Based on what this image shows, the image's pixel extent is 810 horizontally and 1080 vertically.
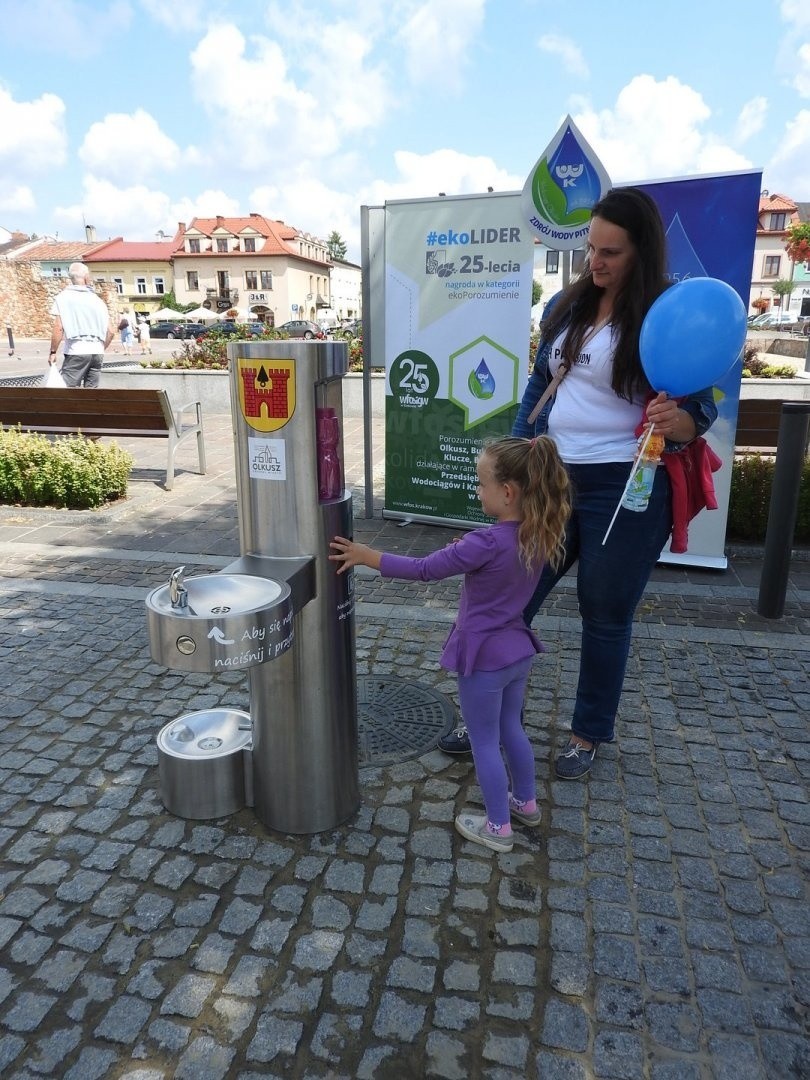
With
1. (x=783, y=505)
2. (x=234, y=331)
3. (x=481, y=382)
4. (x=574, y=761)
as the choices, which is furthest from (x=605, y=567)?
(x=234, y=331)

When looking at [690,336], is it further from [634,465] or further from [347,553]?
[347,553]

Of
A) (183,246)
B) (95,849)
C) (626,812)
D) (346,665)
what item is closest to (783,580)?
(626,812)

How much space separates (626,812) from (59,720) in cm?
237

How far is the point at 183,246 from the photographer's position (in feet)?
275

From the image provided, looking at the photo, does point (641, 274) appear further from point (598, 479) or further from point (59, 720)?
point (59, 720)

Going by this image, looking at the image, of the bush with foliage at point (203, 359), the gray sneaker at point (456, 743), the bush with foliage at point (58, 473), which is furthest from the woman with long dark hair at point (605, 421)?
the bush with foliage at point (203, 359)

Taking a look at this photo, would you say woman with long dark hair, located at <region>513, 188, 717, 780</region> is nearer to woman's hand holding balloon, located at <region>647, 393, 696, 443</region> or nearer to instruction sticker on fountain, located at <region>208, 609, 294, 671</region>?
woman's hand holding balloon, located at <region>647, 393, 696, 443</region>

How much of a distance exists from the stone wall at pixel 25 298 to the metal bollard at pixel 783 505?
1792 inches

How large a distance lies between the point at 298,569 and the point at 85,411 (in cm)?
631

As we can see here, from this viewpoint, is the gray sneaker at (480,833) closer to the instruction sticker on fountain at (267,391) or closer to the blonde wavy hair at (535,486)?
the blonde wavy hair at (535,486)

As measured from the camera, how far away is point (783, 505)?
4457 millimetres

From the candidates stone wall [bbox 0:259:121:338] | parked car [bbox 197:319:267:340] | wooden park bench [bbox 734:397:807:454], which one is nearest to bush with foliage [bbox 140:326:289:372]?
parked car [bbox 197:319:267:340]

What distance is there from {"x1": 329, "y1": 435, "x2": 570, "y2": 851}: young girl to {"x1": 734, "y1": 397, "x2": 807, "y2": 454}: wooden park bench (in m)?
4.18

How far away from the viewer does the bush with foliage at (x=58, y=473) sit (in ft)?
21.4
